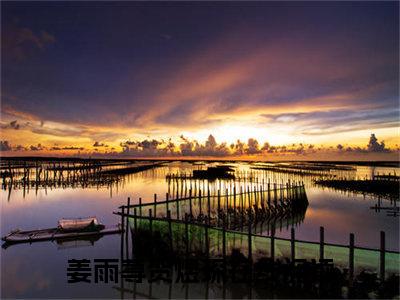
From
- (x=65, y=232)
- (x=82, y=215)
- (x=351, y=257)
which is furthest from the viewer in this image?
(x=82, y=215)

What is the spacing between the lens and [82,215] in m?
26.1

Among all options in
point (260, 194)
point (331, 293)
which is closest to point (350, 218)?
point (260, 194)

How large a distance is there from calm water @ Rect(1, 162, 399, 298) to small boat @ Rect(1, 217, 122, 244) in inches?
20.4

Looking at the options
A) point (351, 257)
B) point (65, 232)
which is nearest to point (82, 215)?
point (65, 232)

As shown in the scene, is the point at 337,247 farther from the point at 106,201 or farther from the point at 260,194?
the point at 106,201

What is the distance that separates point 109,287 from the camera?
1210 cm

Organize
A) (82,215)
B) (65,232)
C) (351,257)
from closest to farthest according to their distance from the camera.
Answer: (351,257) → (65,232) → (82,215)

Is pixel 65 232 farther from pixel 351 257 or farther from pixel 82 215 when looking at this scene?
pixel 351 257

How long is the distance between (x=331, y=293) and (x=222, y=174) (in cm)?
4922

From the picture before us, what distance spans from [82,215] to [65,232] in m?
7.72

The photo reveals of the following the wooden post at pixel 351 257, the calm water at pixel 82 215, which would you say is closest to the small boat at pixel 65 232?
the calm water at pixel 82 215

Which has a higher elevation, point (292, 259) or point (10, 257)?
point (292, 259)

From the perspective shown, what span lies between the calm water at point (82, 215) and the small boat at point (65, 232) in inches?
20.4

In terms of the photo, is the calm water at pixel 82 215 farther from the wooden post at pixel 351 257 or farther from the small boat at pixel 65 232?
the wooden post at pixel 351 257
